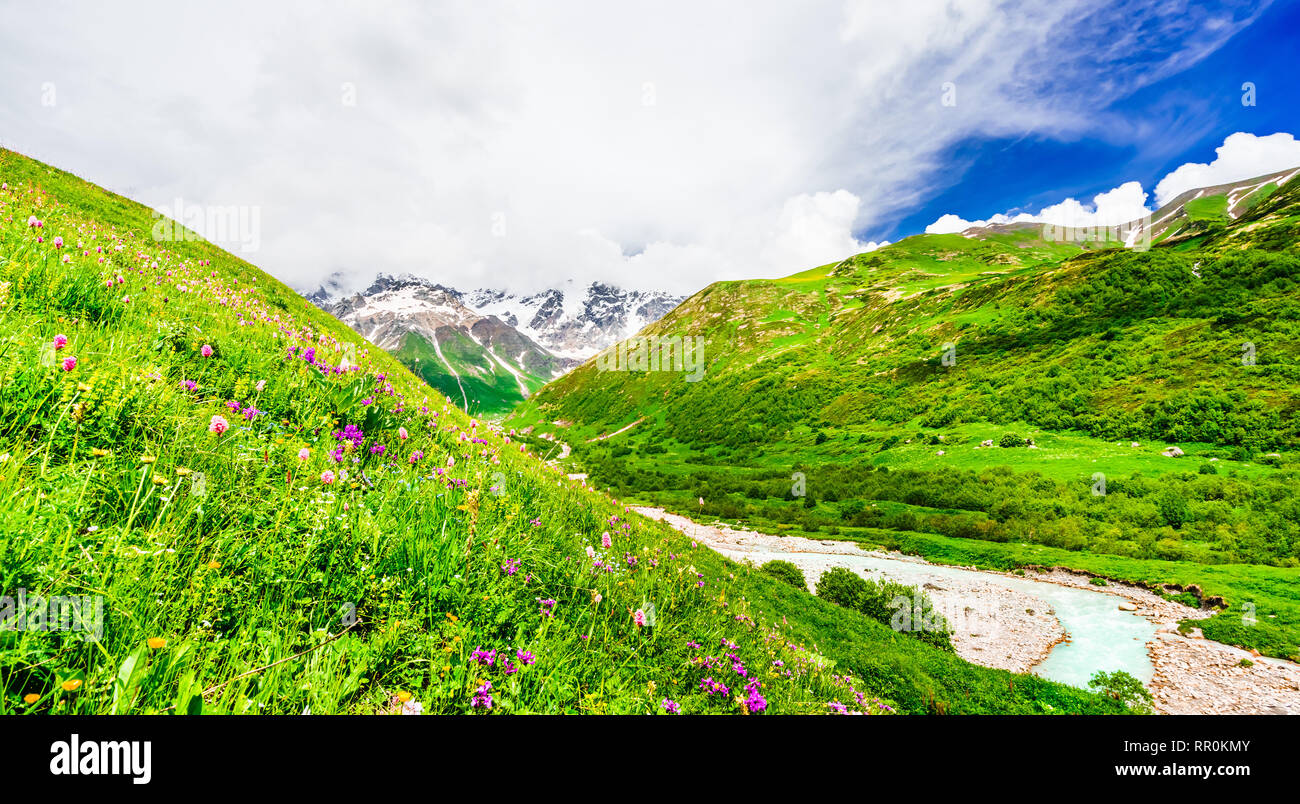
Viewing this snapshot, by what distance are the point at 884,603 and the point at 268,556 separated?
25760 mm

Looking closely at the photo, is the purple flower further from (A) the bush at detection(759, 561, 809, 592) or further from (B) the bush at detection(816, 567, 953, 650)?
(A) the bush at detection(759, 561, 809, 592)

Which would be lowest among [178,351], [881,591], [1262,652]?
[1262,652]

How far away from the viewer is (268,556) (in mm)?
2494

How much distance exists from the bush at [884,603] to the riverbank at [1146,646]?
2.56m

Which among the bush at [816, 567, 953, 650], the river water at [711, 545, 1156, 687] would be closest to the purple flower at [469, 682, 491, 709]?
the bush at [816, 567, 953, 650]

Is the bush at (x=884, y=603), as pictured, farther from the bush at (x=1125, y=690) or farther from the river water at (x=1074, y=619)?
the bush at (x=1125, y=690)

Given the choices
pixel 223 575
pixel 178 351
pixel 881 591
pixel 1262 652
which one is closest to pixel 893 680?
pixel 881 591

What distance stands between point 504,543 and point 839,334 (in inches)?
5201

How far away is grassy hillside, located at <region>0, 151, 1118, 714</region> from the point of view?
5.89 feet

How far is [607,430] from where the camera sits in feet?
429

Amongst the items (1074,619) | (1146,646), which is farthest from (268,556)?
(1074,619)

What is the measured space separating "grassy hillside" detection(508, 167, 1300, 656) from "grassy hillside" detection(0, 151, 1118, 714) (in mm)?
33578
